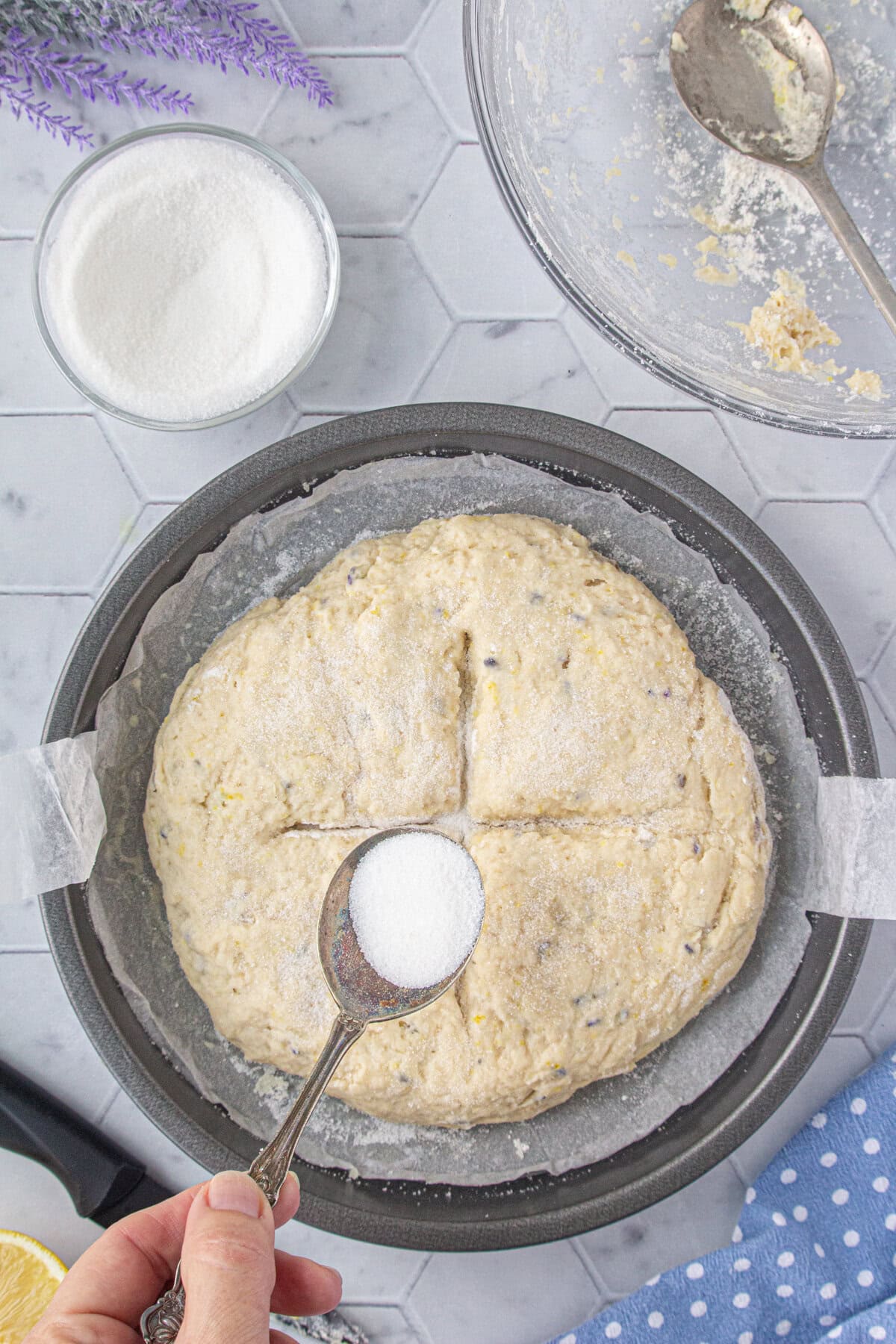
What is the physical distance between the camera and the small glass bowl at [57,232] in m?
1.55

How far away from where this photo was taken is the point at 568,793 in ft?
4.67

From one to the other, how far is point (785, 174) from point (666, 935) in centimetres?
107

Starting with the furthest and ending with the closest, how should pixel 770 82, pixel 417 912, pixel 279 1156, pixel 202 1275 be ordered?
1. pixel 770 82
2. pixel 417 912
3. pixel 279 1156
4. pixel 202 1275

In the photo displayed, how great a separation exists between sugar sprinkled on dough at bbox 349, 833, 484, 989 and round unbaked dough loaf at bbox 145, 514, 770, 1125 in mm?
119

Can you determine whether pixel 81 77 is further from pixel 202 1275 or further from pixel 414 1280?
pixel 414 1280

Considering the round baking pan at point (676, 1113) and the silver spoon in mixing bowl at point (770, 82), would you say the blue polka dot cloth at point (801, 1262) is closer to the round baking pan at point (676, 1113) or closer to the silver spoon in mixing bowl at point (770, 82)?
the round baking pan at point (676, 1113)

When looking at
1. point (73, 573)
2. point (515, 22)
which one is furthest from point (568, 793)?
point (515, 22)

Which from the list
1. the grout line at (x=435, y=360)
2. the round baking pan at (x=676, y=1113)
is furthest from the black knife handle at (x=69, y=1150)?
the grout line at (x=435, y=360)

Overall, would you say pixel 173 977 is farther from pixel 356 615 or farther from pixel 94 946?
pixel 356 615

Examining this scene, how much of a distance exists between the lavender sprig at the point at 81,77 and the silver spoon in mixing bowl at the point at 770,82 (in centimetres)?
79

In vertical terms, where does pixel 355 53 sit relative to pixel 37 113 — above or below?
above

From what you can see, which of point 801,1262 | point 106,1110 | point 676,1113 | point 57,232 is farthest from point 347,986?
point 57,232

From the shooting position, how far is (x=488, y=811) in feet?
4.72

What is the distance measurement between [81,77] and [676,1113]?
1.79 metres
